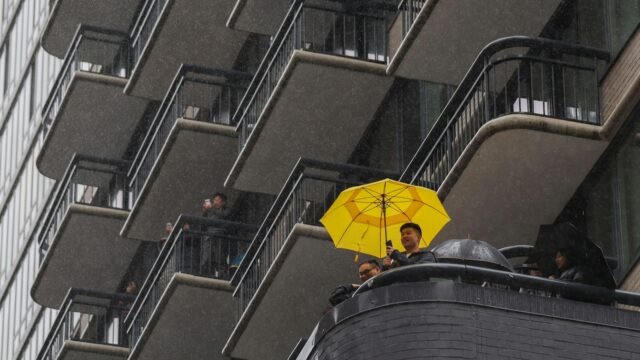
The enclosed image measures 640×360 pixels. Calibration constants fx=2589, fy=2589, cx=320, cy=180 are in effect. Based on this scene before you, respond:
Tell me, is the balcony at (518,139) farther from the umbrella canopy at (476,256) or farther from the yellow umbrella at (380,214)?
the umbrella canopy at (476,256)

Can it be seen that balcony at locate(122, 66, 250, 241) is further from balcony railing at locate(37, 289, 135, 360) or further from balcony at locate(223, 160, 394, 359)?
balcony at locate(223, 160, 394, 359)

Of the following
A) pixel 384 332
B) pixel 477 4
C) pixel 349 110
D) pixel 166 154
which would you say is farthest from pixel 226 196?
pixel 384 332

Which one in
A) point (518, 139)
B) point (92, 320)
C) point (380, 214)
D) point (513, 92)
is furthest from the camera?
point (92, 320)

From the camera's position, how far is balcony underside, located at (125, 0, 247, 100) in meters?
39.7

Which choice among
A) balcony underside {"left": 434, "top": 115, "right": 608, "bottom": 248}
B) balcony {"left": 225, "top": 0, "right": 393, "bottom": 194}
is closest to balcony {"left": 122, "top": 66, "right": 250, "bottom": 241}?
balcony {"left": 225, "top": 0, "right": 393, "bottom": 194}

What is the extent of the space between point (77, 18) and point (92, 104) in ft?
9.48

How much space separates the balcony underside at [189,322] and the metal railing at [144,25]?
5.99m

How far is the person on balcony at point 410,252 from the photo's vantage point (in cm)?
2428

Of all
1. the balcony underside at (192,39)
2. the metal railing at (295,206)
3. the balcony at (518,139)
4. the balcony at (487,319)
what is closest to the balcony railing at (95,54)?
the balcony underside at (192,39)

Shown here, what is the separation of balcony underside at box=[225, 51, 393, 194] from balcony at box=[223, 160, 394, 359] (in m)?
0.63

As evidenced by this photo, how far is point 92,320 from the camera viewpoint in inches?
1719

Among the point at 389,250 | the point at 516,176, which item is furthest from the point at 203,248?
the point at 389,250

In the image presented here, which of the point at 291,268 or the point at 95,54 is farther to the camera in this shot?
the point at 95,54

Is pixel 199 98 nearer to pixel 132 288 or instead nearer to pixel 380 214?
pixel 132 288
